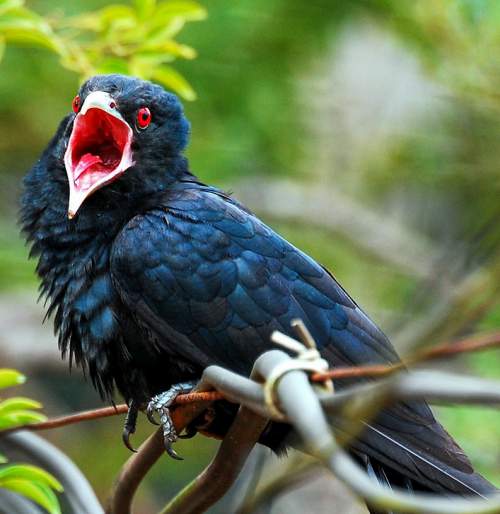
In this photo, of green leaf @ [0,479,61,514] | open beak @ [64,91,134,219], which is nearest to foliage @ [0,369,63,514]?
green leaf @ [0,479,61,514]

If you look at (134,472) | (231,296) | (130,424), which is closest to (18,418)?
(134,472)

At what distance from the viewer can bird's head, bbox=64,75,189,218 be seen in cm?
299

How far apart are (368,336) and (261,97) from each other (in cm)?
397

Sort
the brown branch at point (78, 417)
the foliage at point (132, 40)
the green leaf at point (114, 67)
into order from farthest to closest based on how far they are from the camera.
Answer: the green leaf at point (114, 67) → the foliage at point (132, 40) → the brown branch at point (78, 417)

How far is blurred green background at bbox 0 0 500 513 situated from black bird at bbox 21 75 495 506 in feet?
8.11

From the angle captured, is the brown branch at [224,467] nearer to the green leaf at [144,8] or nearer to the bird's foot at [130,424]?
the bird's foot at [130,424]

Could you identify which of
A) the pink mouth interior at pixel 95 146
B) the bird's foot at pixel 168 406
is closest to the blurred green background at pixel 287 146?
the pink mouth interior at pixel 95 146

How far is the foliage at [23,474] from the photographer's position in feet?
7.66

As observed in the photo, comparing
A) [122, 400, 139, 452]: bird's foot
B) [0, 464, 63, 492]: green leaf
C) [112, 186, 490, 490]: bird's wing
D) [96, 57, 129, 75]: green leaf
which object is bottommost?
[122, 400, 139, 452]: bird's foot

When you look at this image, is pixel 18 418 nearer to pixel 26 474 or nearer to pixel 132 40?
pixel 26 474

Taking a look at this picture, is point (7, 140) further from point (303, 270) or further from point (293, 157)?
point (303, 270)

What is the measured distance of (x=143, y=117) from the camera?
10.3ft

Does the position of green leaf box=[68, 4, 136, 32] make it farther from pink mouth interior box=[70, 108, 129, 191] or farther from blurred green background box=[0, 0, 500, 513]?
blurred green background box=[0, 0, 500, 513]

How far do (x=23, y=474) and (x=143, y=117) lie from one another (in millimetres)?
1180
